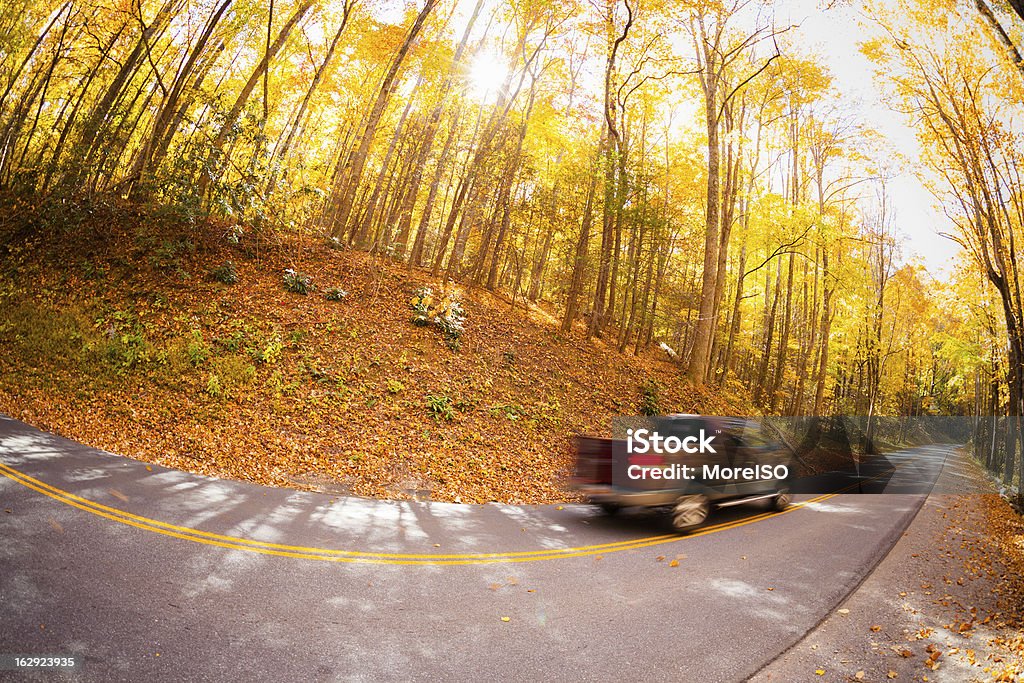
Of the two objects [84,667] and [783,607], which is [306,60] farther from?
[783,607]

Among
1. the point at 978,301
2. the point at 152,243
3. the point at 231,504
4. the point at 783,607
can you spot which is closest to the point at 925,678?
the point at 783,607

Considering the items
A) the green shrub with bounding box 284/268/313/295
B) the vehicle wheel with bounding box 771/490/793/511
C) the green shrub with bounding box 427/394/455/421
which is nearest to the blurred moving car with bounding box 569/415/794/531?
the vehicle wheel with bounding box 771/490/793/511

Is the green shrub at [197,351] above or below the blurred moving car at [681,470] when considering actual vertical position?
above

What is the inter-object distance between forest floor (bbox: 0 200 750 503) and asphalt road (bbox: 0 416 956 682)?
1.12m

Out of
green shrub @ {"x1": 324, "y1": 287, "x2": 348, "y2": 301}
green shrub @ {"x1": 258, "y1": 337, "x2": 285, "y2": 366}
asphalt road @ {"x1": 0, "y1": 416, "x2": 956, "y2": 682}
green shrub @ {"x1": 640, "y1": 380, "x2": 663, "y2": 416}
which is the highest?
green shrub @ {"x1": 324, "y1": 287, "x2": 348, "y2": 301}

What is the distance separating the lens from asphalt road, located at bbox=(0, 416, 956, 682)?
325 cm

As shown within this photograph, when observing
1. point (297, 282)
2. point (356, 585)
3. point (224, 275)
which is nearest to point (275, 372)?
point (297, 282)

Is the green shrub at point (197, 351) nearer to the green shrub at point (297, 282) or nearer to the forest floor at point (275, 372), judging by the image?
the forest floor at point (275, 372)

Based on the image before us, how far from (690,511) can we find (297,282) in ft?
39.3

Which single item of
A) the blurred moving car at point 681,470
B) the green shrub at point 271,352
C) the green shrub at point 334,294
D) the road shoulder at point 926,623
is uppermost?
the green shrub at point 334,294

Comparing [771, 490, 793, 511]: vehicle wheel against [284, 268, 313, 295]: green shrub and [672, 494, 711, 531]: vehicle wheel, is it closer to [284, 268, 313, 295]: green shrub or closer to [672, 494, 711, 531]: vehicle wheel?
[672, 494, 711, 531]: vehicle wheel

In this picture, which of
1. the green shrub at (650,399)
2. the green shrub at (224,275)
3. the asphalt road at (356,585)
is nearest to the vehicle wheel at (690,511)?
the asphalt road at (356,585)

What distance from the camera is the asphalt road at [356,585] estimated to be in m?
3.25

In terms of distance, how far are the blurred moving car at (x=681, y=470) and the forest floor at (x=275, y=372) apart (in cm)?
191
